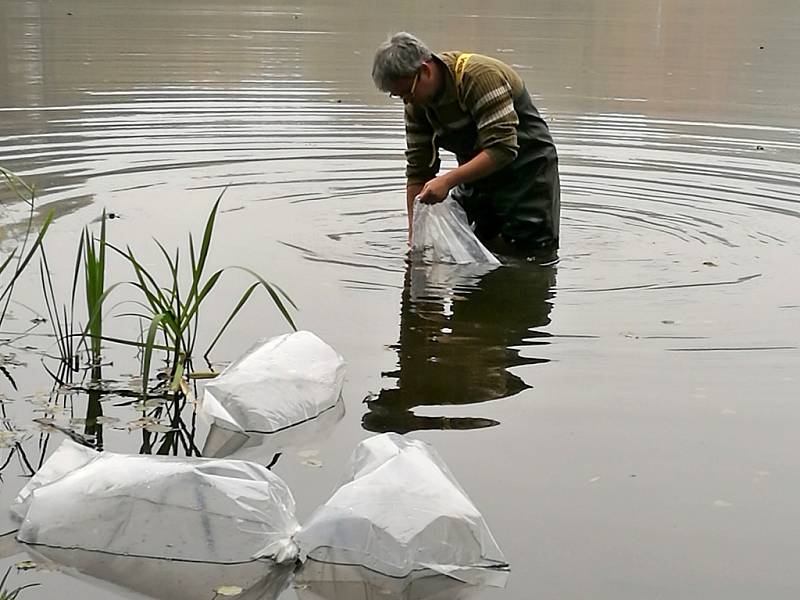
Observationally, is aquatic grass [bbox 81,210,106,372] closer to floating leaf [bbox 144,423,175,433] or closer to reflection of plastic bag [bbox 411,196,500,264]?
floating leaf [bbox 144,423,175,433]

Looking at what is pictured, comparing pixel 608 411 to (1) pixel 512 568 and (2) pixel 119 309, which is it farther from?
(2) pixel 119 309

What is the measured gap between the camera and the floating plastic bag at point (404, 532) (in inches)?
150

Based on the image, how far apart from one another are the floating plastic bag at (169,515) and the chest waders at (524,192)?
390 centimetres

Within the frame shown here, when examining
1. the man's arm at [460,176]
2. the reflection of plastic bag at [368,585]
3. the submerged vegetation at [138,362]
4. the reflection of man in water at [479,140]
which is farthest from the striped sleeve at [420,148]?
the reflection of plastic bag at [368,585]

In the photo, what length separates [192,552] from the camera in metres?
3.88

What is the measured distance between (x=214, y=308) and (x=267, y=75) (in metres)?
10.4

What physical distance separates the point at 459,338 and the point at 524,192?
193 centimetres

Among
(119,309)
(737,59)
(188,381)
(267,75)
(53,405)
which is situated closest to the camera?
(53,405)

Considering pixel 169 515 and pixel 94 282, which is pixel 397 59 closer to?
pixel 94 282

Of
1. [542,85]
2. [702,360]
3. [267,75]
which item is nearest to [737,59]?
[542,85]

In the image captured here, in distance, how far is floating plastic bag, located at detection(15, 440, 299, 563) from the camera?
153 inches

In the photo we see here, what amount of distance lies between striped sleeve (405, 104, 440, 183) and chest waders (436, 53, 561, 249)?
17 cm

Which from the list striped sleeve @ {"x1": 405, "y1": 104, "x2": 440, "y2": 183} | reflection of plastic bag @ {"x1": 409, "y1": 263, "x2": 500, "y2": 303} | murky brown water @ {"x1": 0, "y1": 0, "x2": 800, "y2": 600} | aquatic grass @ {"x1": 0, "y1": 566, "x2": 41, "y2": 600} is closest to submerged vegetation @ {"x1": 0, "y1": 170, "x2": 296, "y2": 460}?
murky brown water @ {"x1": 0, "y1": 0, "x2": 800, "y2": 600}

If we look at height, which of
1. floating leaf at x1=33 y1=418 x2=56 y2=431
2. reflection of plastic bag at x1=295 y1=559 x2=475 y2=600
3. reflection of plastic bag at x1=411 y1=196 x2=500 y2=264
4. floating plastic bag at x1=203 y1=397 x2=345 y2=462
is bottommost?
reflection of plastic bag at x1=295 y1=559 x2=475 y2=600
